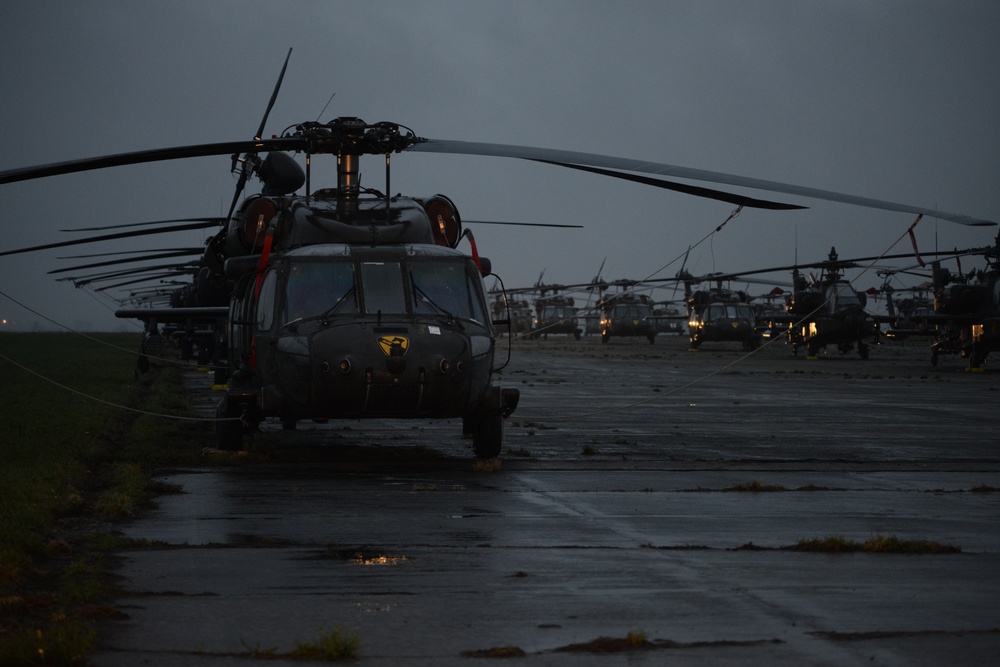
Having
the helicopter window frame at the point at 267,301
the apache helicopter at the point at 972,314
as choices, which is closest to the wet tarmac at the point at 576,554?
the helicopter window frame at the point at 267,301

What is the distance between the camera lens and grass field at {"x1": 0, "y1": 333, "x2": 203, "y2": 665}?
5391 millimetres

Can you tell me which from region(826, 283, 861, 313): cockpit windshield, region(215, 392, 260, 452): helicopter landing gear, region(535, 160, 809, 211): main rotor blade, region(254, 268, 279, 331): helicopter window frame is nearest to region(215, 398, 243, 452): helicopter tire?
region(215, 392, 260, 452): helicopter landing gear

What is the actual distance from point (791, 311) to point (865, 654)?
47434 millimetres

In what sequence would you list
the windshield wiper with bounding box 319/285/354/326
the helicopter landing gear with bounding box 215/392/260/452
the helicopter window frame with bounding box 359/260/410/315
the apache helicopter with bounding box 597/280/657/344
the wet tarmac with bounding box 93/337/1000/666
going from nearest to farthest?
the wet tarmac with bounding box 93/337/1000/666
the windshield wiper with bounding box 319/285/354/326
the helicopter window frame with bounding box 359/260/410/315
the helicopter landing gear with bounding box 215/392/260/452
the apache helicopter with bounding box 597/280/657/344

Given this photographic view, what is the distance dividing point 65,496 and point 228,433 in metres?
3.78

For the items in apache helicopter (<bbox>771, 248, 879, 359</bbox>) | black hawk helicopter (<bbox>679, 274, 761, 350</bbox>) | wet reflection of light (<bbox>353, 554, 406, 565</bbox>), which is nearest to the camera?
wet reflection of light (<bbox>353, 554, 406, 565</bbox>)

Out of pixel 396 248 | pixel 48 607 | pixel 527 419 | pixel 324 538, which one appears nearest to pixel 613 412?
pixel 527 419

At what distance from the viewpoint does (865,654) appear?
4914 millimetres

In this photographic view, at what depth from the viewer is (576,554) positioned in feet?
24.1

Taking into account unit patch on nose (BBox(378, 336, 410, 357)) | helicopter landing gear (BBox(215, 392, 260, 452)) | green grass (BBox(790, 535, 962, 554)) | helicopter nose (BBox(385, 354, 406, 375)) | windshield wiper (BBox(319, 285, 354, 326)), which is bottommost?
green grass (BBox(790, 535, 962, 554))

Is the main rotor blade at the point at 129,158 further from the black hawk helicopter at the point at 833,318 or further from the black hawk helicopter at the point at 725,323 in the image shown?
the black hawk helicopter at the point at 725,323

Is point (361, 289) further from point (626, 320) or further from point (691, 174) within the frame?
point (626, 320)

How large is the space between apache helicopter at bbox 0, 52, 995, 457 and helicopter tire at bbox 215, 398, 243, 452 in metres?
0.02

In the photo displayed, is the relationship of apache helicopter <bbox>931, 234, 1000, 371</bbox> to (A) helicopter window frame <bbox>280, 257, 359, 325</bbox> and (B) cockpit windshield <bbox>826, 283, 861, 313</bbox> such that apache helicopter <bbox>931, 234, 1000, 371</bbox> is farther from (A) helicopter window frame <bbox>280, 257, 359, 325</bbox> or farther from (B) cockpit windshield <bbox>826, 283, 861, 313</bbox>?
(A) helicopter window frame <bbox>280, 257, 359, 325</bbox>
